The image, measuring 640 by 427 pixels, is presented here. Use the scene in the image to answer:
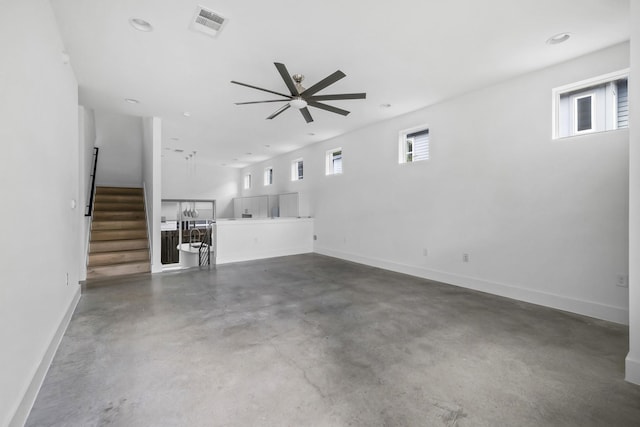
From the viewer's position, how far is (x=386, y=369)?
2.17m

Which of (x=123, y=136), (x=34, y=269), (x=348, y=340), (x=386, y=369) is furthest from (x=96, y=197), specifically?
(x=386, y=369)

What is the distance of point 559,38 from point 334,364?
4065 millimetres

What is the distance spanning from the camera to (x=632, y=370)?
2.02 metres

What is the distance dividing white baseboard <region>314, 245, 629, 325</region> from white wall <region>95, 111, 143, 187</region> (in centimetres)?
756

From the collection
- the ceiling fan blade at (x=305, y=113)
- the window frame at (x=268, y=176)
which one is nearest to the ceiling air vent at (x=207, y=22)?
the ceiling fan blade at (x=305, y=113)

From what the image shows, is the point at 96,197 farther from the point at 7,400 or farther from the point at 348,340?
the point at 348,340

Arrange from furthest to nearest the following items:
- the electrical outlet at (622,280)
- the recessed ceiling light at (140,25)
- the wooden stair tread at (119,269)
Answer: the wooden stair tread at (119,269)
the electrical outlet at (622,280)
the recessed ceiling light at (140,25)

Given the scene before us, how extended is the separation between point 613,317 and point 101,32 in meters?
6.43

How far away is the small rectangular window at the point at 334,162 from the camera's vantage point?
7.09m

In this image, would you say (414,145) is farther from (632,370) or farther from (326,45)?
(632,370)

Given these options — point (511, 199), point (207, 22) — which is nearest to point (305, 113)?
point (207, 22)

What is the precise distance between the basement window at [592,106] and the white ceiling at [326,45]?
0.40 m

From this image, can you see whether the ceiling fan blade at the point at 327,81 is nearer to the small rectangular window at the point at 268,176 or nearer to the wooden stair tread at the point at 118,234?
the wooden stair tread at the point at 118,234

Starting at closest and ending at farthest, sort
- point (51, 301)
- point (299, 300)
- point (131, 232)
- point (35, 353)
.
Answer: point (35, 353) < point (51, 301) < point (299, 300) < point (131, 232)
